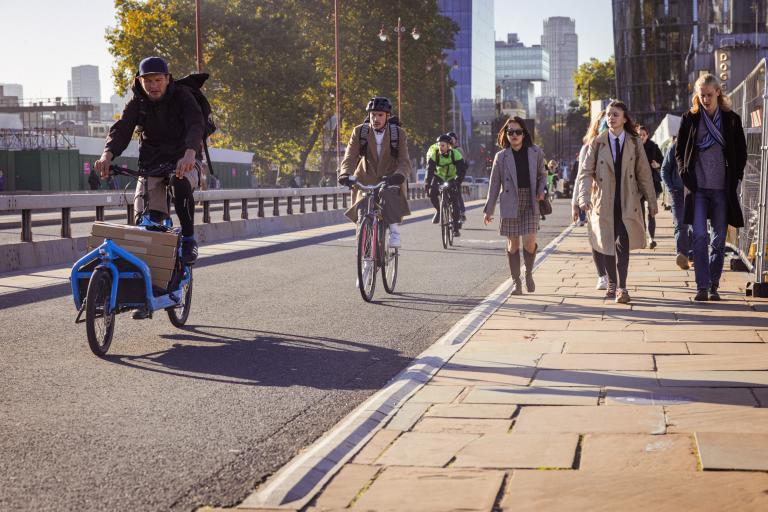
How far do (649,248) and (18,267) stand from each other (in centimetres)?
920

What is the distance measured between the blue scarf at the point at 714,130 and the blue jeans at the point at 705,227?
40 cm

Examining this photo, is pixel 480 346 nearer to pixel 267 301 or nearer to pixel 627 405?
pixel 627 405

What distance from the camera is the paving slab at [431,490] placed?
154 inches

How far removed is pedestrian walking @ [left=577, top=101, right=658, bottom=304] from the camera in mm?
10086

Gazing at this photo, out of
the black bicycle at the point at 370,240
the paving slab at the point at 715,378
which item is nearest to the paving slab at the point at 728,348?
the paving slab at the point at 715,378

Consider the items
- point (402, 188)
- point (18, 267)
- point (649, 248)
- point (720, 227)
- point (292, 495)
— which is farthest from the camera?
point (649, 248)

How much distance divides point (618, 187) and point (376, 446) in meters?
5.91

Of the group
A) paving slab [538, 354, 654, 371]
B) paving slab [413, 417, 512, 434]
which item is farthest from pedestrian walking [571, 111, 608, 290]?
paving slab [413, 417, 512, 434]

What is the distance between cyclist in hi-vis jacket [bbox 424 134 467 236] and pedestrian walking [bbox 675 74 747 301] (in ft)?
30.2

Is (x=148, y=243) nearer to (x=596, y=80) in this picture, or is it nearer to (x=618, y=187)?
(x=618, y=187)

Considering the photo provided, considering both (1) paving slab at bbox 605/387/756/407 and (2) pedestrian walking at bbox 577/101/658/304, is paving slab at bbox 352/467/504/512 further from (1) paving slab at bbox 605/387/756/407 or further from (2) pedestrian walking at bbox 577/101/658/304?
(2) pedestrian walking at bbox 577/101/658/304

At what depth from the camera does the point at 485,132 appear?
16938 centimetres

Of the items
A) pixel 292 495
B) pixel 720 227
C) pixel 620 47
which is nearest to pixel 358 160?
pixel 720 227

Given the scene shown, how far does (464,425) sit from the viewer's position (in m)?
5.17
